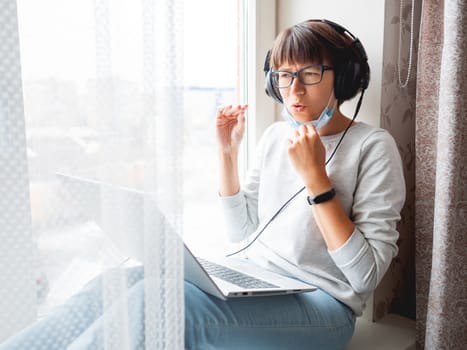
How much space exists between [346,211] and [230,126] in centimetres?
34

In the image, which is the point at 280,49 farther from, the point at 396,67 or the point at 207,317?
the point at 207,317

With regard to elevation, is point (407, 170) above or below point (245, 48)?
below

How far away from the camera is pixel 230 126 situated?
3.77 ft

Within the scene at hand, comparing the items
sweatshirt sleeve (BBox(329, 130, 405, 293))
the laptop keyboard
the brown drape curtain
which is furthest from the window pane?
the brown drape curtain

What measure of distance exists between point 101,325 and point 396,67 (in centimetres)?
90

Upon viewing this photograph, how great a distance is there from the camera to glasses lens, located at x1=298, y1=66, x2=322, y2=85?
97cm

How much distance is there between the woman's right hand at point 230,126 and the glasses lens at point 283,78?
14 centimetres

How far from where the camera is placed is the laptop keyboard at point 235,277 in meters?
0.91

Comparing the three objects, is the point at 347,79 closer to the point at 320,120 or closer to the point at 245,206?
the point at 320,120

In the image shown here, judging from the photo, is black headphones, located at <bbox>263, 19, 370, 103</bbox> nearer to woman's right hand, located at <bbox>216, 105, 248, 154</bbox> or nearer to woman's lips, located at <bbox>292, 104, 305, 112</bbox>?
woman's lips, located at <bbox>292, 104, 305, 112</bbox>

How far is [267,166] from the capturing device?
1128mm

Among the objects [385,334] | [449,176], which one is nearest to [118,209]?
[449,176]

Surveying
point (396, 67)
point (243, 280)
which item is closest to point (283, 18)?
point (396, 67)

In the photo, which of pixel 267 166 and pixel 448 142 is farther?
pixel 267 166
